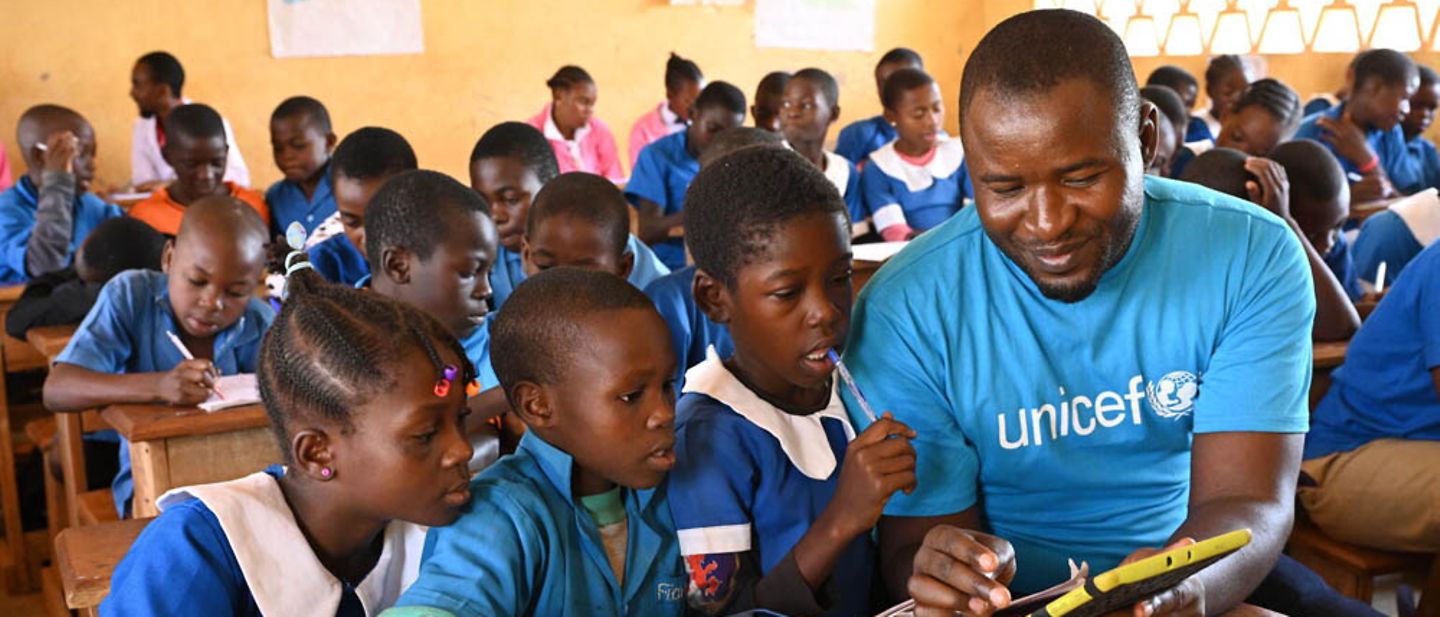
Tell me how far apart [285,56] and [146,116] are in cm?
78

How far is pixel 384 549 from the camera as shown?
1582mm

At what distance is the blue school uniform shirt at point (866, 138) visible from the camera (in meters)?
5.90

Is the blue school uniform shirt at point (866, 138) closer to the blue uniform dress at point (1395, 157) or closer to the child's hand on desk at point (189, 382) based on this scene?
the blue uniform dress at point (1395, 157)

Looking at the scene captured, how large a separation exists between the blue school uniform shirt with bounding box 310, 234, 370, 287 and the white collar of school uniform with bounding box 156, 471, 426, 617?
1.98m

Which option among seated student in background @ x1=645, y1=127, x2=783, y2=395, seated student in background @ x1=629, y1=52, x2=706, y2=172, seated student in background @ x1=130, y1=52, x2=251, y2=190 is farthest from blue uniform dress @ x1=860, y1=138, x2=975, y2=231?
seated student in background @ x1=130, y1=52, x2=251, y2=190

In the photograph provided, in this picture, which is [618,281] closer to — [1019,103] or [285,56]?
[1019,103]

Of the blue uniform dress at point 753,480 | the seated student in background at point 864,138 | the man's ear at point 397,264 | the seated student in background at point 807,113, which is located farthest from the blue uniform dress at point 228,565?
the seated student in background at point 864,138

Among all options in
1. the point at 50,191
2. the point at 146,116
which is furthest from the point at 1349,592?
the point at 146,116

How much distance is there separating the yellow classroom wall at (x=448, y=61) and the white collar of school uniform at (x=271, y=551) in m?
5.27

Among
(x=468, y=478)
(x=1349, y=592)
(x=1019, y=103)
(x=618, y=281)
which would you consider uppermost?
(x=1019, y=103)

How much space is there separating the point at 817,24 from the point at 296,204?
430cm

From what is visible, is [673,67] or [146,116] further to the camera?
[673,67]

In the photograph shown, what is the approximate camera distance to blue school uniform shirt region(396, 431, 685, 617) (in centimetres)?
138

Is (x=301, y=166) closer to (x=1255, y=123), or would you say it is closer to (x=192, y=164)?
(x=192, y=164)
